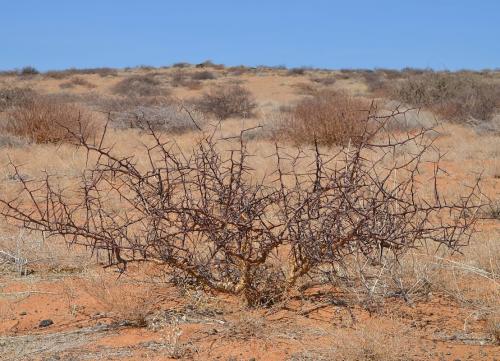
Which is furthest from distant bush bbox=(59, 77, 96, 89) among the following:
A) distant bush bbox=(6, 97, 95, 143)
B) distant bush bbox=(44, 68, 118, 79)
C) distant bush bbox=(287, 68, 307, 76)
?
distant bush bbox=(6, 97, 95, 143)

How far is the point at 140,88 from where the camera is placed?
2809cm

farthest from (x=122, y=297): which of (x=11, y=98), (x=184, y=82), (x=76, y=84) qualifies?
(x=76, y=84)

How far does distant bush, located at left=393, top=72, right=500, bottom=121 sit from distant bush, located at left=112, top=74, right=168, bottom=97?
11164mm

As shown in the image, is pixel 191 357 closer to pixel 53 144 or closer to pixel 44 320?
pixel 44 320

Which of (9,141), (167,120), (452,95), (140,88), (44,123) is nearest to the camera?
(9,141)

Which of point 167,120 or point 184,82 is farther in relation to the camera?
point 184,82

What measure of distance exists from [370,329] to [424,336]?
310 millimetres

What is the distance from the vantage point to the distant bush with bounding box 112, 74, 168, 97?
88.4 ft

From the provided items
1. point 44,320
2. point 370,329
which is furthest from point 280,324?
point 44,320

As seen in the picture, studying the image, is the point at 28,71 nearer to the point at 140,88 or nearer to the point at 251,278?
the point at 140,88

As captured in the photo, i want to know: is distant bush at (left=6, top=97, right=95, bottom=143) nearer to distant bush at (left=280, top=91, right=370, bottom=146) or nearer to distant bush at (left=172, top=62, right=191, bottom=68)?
distant bush at (left=280, top=91, right=370, bottom=146)

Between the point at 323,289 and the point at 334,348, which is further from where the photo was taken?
the point at 323,289

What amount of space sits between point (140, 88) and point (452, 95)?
1445 centimetres

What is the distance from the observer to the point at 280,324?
3.32 m
